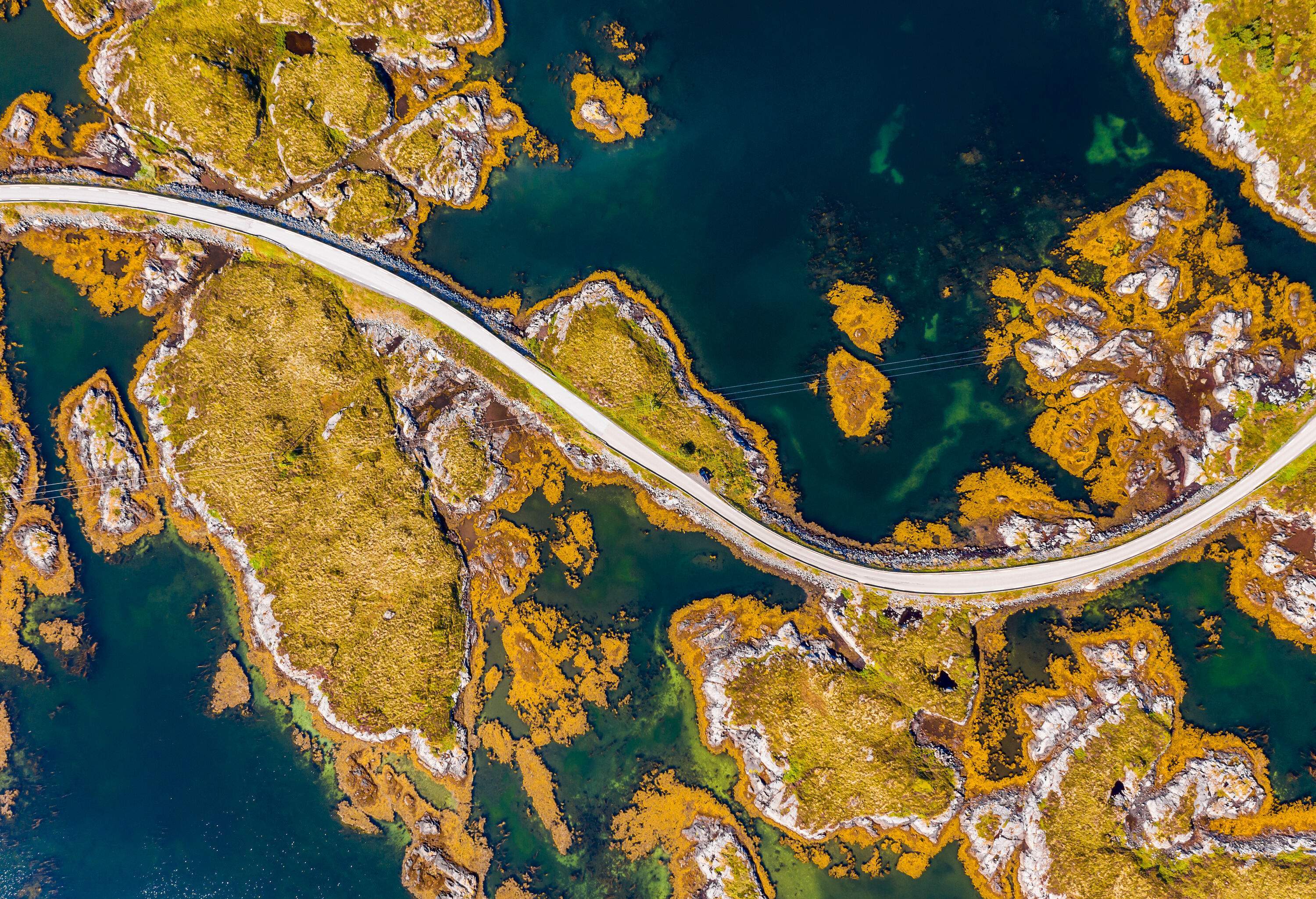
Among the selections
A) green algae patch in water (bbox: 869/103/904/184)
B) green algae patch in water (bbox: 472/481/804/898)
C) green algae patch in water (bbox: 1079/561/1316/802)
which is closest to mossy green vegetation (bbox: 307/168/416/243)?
green algae patch in water (bbox: 472/481/804/898)

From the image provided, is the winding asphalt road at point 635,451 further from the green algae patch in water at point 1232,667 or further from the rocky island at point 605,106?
the rocky island at point 605,106

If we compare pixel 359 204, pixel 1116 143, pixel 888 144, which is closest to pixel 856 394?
pixel 888 144

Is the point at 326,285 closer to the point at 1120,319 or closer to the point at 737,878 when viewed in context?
the point at 737,878

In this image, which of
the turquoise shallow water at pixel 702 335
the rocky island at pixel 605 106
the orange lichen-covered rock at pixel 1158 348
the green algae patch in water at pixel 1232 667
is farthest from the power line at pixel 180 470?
the green algae patch in water at pixel 1232 667

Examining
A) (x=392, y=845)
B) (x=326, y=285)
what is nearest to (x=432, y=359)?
(x=326, y=285)

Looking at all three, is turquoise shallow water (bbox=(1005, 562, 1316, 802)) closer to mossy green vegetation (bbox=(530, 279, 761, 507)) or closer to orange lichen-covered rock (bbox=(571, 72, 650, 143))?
mossy green vegetation (bbox=(530, 279, 761, 507))

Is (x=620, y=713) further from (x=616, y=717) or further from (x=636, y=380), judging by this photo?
(x=636, y=380)

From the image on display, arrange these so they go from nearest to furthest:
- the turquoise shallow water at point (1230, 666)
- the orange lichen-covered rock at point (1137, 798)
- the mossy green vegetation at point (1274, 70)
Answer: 1. the mossy green vegetation at point (1274, 70)
2. the orange lichen-covered rock at point (1137, 798)
3. the turquoise shallow water at point (1230, 666)
